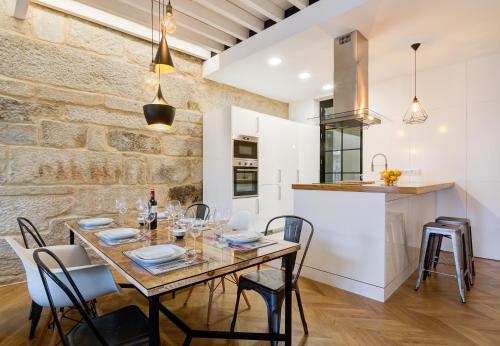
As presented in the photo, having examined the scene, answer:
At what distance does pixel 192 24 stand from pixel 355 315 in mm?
3436

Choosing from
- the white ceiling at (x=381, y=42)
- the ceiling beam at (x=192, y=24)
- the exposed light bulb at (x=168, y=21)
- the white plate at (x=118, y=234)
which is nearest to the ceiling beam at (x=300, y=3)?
the white ceiling at (x=381, y=42)

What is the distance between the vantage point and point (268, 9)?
296 cm

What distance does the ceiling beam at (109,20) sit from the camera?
2.93 metres

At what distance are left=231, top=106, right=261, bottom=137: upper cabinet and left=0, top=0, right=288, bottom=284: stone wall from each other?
79 centimetres

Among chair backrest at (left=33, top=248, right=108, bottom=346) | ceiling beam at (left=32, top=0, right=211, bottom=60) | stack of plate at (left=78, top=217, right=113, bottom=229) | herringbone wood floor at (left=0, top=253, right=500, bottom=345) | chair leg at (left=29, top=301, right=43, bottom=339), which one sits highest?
ceiling beam at (left=32, top=0, right=211, bottom=60)

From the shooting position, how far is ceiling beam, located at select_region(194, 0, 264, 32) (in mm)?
2877

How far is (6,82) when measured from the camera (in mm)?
2701

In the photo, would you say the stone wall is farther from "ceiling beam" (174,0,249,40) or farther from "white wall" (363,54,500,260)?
"white wall" (363,54,500,260)

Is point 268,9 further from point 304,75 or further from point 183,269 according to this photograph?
point 183,269

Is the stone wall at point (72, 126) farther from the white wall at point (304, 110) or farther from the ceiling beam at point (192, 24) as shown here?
the white wall at point (304, 110)

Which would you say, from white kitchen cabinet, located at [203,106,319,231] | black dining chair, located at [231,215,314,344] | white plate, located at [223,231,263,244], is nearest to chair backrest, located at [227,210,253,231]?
black dining chair, located at [231,215,314,344]

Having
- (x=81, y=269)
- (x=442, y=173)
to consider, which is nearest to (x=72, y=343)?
(x=81, y=269)

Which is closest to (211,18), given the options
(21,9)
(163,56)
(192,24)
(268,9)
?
(192,24)

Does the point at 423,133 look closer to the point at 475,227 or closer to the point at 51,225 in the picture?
the point at 475,227
